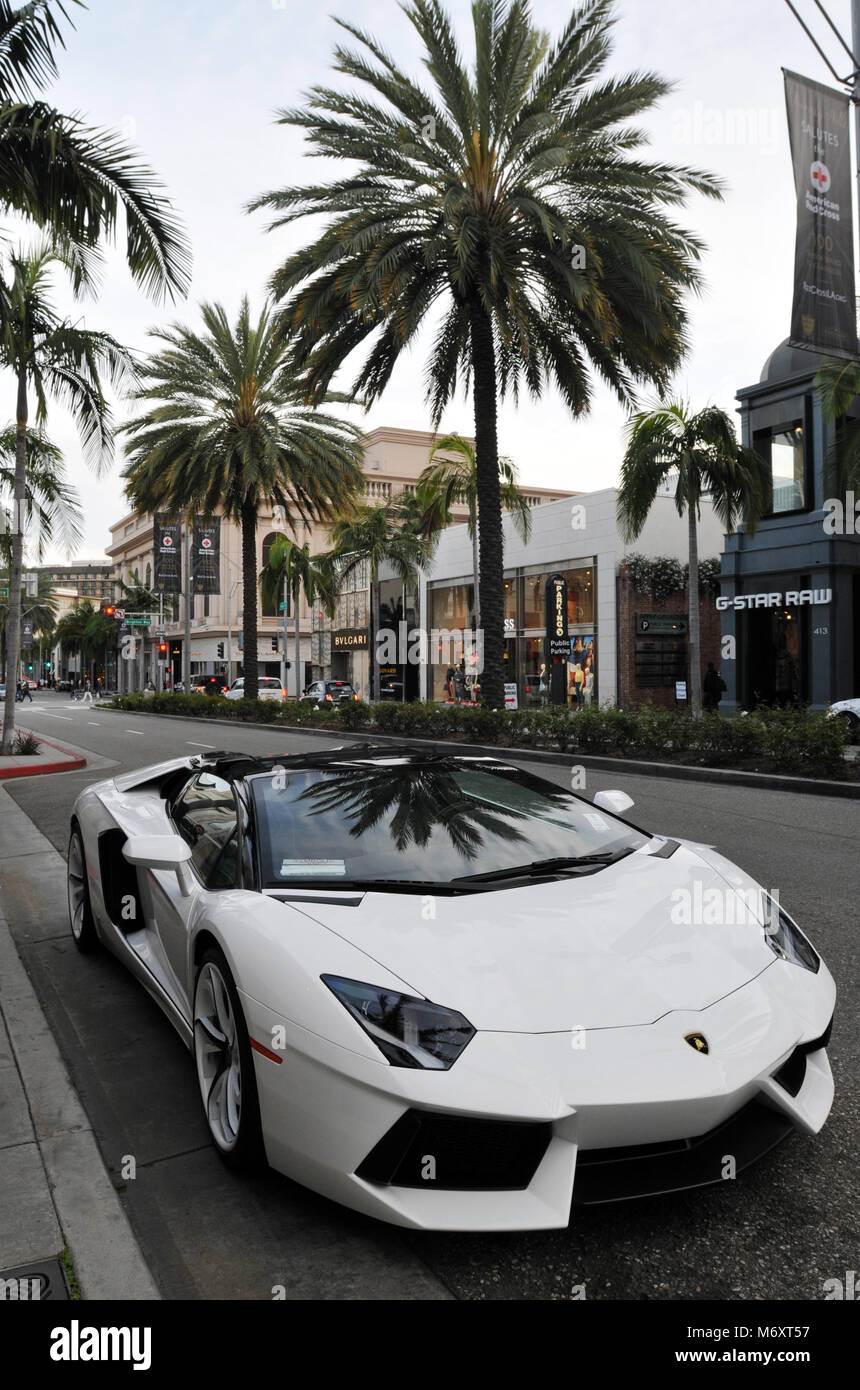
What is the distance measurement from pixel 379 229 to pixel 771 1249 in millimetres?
15834

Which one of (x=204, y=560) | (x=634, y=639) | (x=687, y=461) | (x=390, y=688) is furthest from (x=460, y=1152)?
(x=390, y=688)

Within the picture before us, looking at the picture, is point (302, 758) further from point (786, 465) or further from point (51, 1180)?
point (786, 465)

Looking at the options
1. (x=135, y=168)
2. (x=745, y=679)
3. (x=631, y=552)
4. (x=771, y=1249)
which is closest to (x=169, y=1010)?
(x=771, y=1249)

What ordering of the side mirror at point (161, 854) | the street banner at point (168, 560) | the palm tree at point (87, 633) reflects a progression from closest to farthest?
the side mirror at point (161, 854) < the street banner at point (168, 560) < the palm tree at point (87, 633)

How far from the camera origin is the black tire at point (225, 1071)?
276cm

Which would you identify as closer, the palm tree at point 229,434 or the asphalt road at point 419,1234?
the asphalt road at point 419,1234

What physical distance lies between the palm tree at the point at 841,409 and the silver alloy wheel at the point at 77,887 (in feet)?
48.6

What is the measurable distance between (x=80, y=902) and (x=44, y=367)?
14.7 metres

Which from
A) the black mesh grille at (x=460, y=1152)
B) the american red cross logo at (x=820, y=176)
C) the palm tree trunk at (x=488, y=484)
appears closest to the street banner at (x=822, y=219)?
the american red cross logo at (x=820, y=176)

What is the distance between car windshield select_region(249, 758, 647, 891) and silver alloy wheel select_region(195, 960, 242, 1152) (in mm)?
378

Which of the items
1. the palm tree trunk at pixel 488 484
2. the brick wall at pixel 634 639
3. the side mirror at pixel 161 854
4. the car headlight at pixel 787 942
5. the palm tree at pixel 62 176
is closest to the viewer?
the car headlight at pixel 787 942

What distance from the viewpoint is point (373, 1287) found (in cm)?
236

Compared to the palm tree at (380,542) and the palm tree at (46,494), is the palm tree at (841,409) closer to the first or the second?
the palm tree at (46,494)

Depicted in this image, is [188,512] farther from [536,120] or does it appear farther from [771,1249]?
[771,1249]
